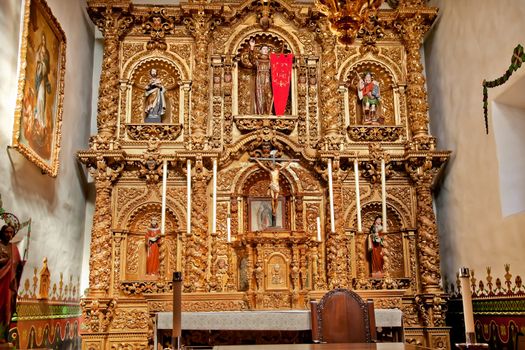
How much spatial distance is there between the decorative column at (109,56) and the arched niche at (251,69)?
92.3 inches

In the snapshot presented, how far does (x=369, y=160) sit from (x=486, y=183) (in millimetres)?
2333

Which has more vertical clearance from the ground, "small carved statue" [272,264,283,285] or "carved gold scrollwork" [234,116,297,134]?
"carved gold scrollwork" [234,116,297,134]

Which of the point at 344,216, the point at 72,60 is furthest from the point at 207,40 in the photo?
the point at 344,216

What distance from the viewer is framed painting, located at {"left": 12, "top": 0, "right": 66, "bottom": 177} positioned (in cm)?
800

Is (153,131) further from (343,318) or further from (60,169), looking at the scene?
(343,318)

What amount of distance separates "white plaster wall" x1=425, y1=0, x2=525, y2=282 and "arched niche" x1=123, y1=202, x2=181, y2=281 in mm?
5212

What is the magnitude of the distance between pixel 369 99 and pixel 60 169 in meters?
6.11

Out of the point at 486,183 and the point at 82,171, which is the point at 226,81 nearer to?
the point at 82,171

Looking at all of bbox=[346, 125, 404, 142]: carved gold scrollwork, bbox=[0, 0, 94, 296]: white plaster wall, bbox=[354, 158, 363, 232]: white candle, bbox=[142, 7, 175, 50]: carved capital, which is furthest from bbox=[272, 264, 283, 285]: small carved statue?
bbox=[142, 7, 175, 50]: carved capital

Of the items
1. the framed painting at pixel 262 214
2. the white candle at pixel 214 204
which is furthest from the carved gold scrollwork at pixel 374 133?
the white candle at pixel 214 204

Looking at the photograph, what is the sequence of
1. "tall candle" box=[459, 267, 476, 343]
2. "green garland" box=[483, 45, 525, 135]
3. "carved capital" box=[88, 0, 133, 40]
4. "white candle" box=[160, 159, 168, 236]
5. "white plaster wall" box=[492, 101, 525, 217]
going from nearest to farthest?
"tall candle" box=[459, 267, 476, 343], "green garland" box=[483, 45, 525, 135], "white plaster wall" box=[492, 101, 525, 217], "white candle" box=[160, 159, 168, 236], "carved capital" box=[88, 0, 133, 40]

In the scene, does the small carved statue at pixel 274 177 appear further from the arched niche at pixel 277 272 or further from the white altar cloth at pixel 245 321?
the white altar cloth at pixel 245 321

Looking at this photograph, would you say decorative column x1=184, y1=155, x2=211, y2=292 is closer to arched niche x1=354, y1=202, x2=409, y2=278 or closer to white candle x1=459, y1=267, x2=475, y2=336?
arched niche x1=354, y1=202, x2=409, y2=278

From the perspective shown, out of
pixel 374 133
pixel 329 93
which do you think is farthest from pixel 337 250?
pixel 329 93
